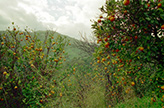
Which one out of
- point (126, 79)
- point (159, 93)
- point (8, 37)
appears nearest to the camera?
point (159, 93)

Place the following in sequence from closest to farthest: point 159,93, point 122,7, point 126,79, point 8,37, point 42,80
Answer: point 122,7 → point 159,93 → point 126,79 → point 42,80 → point 8,37

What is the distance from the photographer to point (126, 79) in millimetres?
2719

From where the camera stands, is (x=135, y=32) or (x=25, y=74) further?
(x=25, y=74)

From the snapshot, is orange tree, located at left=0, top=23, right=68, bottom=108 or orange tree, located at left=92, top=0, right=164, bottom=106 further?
orange tree, located at left=0, top=23, right=68, bottom=108

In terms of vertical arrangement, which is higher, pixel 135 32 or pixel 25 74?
pixel 135 32

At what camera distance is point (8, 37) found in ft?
14.1

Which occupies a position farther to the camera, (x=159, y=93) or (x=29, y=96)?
(x=29, y=96)

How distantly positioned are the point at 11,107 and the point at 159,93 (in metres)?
4.46

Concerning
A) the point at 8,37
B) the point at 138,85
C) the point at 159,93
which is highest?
the point at 8,37

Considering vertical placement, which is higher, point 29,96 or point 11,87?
point 11,87

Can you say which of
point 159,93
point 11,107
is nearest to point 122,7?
point 159,93

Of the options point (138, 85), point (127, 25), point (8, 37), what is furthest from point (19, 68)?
point (138, 85)

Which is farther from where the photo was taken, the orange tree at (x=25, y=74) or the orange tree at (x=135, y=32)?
the orange tree at (x=25, y=74)

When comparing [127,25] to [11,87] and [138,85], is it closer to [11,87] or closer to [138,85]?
[138,85]
